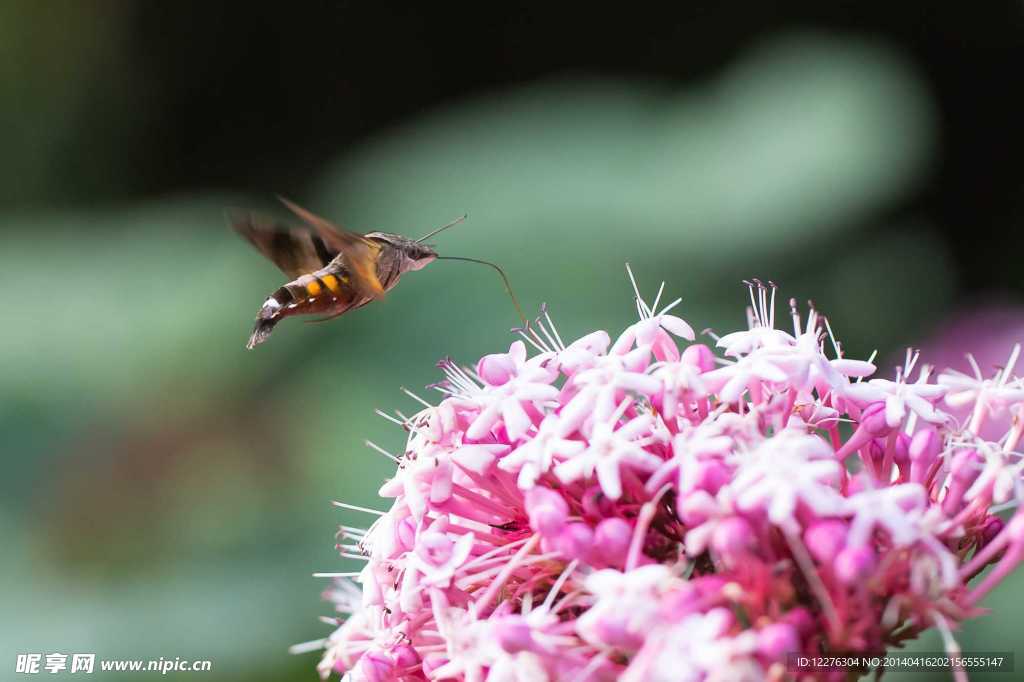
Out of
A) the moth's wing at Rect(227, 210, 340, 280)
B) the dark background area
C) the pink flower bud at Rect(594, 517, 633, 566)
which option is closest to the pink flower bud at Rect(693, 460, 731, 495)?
the pink flower bud at Rect(594, 517, 633, 566)

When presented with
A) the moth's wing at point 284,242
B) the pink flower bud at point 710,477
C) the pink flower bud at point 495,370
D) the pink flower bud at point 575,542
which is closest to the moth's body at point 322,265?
the moth's wing at point 284,242

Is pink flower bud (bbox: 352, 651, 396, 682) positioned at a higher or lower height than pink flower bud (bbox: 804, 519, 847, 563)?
higher

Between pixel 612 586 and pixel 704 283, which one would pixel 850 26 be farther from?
pixel 612 586

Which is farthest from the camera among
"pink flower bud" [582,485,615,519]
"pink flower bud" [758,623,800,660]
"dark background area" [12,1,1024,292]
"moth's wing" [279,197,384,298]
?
"dark background area" [12,1,1024,292]

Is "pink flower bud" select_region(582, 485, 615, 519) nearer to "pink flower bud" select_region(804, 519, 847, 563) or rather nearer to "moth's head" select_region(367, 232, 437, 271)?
"pink flower bud" select_region(804, 519, 847, 563)

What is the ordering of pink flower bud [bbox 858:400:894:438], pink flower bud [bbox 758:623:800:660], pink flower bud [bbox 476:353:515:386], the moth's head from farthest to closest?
the moth's head < pink flower bud [bbox 476:353:515:386] < pink flower bud [bbox 858:400:894:438] < pink flower bud [bbox 758:623:800:660]

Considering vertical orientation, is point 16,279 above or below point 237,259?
above

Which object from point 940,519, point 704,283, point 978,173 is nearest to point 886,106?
point 978,173
